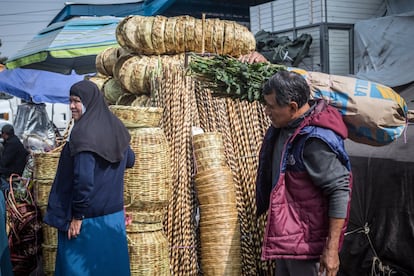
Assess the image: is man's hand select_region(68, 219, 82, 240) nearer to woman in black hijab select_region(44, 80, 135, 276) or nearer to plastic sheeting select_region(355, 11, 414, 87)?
woman in black hijab select_region(44, 80, 135, 276)

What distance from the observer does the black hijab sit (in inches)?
125

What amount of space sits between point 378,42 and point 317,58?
1.02 m

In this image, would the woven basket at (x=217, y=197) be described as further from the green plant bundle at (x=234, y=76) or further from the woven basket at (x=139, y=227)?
the green plant bundle at (x=234, y=76)

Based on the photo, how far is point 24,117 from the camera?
12070mm

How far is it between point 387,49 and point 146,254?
5.20 meters

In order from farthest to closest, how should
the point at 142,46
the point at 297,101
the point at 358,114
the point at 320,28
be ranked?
the point at 320,28 → the point at 142,46 → the point at 358,114 → the point at 297,101

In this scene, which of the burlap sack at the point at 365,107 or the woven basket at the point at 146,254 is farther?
the woven basket at the point at 146,254

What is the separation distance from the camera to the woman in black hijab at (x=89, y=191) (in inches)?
125

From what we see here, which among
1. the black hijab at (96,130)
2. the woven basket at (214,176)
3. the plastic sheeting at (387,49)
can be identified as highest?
the plastic sheeting at (387,49)

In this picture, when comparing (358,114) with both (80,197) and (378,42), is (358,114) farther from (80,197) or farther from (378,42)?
(378,42)

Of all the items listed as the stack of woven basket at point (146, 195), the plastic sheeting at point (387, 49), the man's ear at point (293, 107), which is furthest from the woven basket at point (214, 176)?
the plastic sheeting at point (387, 49)

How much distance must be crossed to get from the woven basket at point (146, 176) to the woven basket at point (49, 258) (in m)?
0.86

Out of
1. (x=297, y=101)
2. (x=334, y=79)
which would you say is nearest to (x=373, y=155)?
(x=334, y=79)

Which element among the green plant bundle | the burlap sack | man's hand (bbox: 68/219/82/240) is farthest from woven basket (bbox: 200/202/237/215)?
the burlap sack
